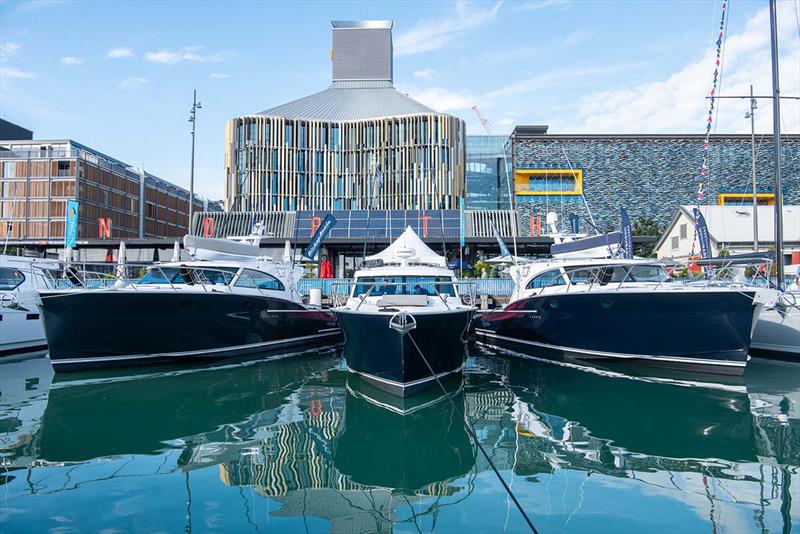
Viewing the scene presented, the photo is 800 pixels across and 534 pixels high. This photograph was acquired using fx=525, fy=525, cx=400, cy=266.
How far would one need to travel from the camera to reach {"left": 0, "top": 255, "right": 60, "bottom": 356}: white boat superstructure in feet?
52.6

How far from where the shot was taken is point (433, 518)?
228 inches

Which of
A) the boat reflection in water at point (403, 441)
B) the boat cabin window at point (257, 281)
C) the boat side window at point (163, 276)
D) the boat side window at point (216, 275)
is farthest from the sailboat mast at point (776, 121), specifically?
the boat side window at point (163, 276)

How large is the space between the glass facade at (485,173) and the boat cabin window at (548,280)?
52008 millimetres

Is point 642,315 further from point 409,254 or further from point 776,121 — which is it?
point 776,121

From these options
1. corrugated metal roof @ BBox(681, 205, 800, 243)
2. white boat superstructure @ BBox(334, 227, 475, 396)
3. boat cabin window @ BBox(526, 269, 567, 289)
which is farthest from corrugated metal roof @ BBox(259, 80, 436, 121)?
white boat superstructure @ BBox(334, 227, 475, 396)

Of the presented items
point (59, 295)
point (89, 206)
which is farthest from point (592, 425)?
point (89, 206)

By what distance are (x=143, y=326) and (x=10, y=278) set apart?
24.9 ft

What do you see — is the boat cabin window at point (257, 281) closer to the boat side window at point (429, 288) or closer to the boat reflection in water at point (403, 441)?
the boat side window at point (429, 288)

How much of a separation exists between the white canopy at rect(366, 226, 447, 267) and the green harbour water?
4.22 meters

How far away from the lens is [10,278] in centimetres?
1725

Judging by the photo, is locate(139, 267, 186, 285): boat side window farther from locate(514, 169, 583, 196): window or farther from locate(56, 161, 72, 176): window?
locate(56, 161, 72, 176): window

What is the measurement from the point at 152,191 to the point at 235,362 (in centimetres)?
6318

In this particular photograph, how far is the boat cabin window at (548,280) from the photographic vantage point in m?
15.7

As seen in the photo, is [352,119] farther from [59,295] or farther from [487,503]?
[487,503]
